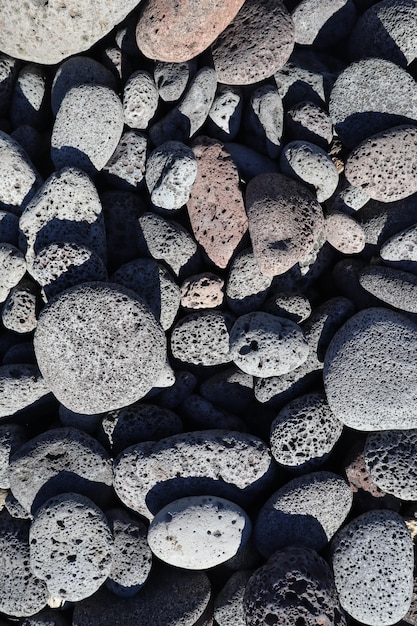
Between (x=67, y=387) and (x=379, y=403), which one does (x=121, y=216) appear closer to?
(x=67, y=387)

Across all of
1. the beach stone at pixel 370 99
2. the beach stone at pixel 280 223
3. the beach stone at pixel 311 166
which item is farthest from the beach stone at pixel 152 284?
the beach stone at pixel 370 99

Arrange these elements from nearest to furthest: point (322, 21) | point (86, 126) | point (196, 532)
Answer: point (196, 532) → point (86, 126) → point (322, 21)

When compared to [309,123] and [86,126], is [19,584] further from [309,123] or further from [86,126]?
[309,123]

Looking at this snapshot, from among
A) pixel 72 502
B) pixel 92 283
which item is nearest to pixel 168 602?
pixel 72 502

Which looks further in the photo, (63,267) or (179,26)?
(179,26)

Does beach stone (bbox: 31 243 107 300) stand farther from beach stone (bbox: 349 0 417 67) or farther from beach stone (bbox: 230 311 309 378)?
beach stone (bbox: 349 0 417 67)

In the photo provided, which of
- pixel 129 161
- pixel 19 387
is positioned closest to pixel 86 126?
pixel 129 161

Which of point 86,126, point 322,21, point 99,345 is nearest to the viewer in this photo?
point 99,345

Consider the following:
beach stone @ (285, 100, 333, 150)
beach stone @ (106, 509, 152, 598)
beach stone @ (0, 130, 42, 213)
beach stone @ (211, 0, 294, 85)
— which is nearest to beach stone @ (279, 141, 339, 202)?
beach stone @ (285, 100, 333, 150)

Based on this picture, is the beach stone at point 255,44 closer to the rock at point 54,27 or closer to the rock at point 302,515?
the rock at point 54,27
